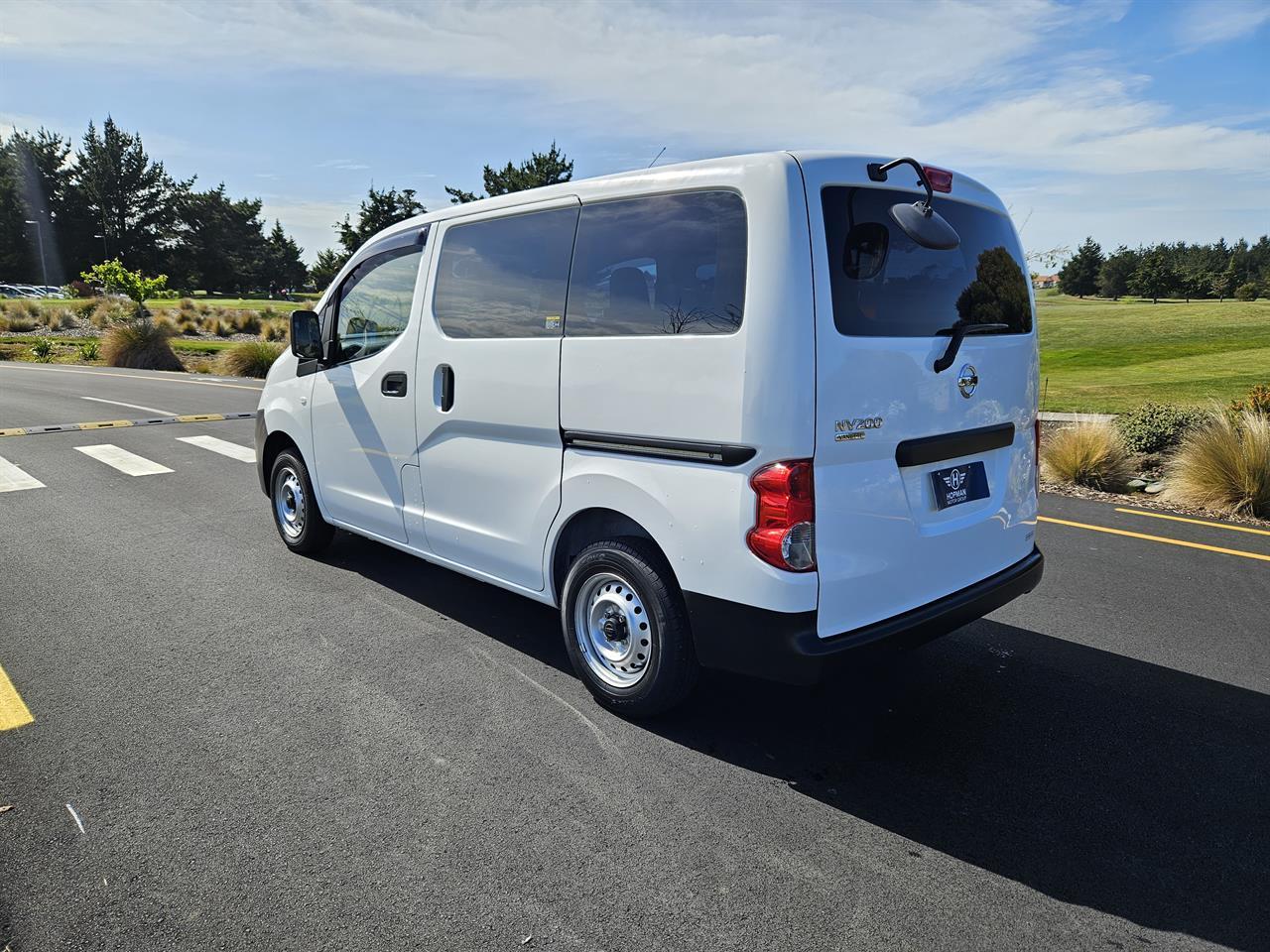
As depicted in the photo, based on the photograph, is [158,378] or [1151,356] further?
Answer: [1151,356]

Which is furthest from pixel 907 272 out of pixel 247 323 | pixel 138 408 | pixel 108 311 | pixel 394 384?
pixel 108 311

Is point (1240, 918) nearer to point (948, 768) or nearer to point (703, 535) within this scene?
point (948, 768)

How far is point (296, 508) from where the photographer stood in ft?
19.1

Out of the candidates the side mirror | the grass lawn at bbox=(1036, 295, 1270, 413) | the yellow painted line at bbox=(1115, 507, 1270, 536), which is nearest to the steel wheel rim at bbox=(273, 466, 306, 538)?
the side mirror

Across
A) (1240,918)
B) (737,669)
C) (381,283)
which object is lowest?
(1240,918)

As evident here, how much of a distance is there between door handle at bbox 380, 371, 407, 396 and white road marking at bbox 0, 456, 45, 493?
5422 millimetres

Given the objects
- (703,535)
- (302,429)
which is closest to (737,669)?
(703,535)

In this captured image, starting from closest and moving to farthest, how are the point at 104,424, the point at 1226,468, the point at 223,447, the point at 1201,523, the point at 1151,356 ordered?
the point at 1201,523
the point at 1226,468
the point at 223,447
the point at 104,424
the point at 1151,356

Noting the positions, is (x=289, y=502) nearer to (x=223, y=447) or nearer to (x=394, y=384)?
(x=394, y=384)

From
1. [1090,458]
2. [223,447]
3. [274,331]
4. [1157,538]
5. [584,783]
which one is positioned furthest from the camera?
[274,331]

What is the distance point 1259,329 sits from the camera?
3019 centimetres

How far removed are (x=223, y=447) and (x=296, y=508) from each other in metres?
4.96

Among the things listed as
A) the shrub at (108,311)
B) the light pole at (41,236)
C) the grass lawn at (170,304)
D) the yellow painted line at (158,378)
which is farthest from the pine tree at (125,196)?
the yellow painted line at (158,378)

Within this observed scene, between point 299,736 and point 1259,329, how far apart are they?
120 ft
